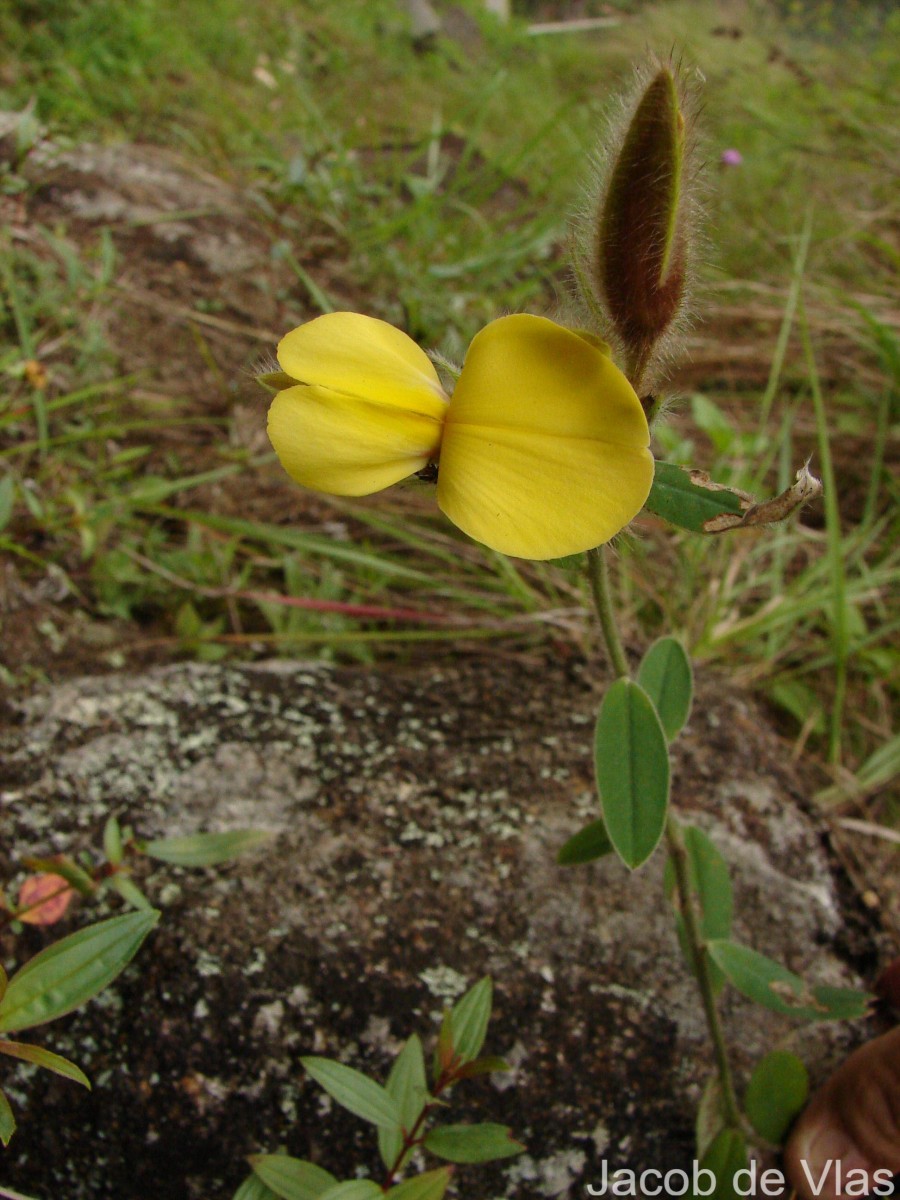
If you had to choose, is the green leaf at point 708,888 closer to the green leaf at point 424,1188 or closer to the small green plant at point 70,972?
the green leaf at point 424,1188

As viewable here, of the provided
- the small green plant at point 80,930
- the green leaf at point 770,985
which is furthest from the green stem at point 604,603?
the small green plant at point 80,930

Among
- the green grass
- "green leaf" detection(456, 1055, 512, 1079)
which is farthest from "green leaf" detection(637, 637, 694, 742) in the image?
"green leaf" detection(456, 1055, 512, 1079)

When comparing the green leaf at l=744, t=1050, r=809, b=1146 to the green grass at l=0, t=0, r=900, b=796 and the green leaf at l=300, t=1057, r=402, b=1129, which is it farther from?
the green grass at l=0, t=0, r=900, b=796

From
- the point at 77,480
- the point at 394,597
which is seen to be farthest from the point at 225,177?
the point at 394,597

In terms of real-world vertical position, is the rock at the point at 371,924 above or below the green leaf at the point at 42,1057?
below

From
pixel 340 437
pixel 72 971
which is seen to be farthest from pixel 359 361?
pixel 72 971

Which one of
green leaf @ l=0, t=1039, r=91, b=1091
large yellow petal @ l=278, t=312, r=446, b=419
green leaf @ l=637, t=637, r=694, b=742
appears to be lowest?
green leaf @ l=0, t=1039, r=91, b=1091
